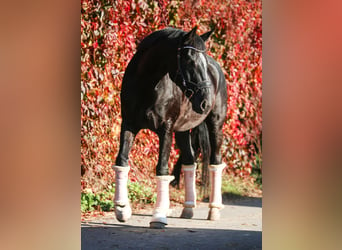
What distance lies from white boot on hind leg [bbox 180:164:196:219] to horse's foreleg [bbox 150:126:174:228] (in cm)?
25

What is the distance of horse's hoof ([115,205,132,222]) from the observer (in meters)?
4.93

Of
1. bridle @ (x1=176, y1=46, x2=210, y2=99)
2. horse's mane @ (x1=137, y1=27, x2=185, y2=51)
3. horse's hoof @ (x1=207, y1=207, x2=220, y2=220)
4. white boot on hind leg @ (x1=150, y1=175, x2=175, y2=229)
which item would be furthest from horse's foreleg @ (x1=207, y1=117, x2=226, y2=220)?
horse's mane @ (x1=137, y1=27, x2=185, y2=51)

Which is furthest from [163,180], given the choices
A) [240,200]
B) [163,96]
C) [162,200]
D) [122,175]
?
[240,200]

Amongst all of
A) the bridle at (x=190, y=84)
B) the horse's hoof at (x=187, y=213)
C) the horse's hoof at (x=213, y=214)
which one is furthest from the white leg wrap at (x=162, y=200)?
the bridle at (x=190, y=84)

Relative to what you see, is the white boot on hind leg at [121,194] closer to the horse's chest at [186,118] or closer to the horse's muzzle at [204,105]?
the horse's chest at [186,118]

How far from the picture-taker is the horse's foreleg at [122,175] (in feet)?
16.1

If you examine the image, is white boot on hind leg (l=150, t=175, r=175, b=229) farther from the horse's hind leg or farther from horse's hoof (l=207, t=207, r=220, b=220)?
horse's hoof (l=207, t=207, r=220, b=220)

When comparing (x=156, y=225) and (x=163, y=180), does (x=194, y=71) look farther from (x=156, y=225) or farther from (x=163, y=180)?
(x=156, y=225)
